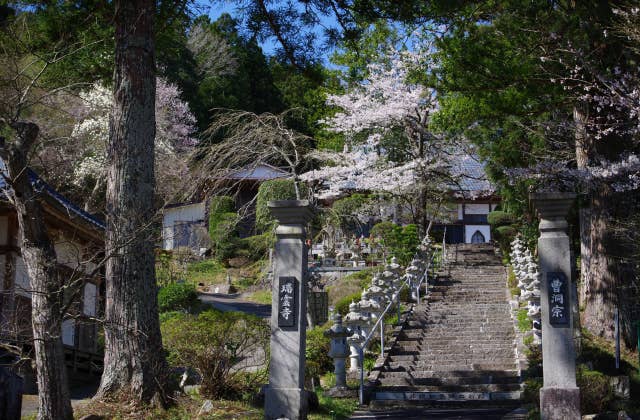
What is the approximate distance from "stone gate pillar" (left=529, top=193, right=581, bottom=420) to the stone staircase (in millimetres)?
3103

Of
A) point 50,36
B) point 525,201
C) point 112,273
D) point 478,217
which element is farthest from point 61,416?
point 478,217

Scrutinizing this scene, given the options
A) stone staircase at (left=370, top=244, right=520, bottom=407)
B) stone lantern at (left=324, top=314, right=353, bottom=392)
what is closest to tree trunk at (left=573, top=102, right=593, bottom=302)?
stone staircase at (left=370, top=244, right=520, bottom=407)

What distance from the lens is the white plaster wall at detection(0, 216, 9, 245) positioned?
44.4 ft

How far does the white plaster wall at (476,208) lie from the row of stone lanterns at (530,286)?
13710mm

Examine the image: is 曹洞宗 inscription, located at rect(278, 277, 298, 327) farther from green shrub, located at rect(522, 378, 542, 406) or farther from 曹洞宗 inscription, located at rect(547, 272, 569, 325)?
green shrub, located at rect(522, 378, 542, 406)

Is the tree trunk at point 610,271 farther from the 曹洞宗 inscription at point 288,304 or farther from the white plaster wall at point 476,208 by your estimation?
the white plaster wall at point 476,208

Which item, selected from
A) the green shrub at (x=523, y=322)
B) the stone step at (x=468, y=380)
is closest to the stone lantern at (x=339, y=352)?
the stone step at (x=468, y=380)

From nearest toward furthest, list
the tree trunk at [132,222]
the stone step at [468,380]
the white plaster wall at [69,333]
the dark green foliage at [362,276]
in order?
the tree trunk at [132,222] < the stone step at [468,380] < the white plaster wall at [69,333] < the dark green foliage at [362,276]

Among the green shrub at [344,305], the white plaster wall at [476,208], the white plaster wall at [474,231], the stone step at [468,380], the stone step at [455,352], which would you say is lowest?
the stone step at [468,380]

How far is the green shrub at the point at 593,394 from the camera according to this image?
982cm

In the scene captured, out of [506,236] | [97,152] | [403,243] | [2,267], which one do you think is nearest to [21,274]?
[2,267]

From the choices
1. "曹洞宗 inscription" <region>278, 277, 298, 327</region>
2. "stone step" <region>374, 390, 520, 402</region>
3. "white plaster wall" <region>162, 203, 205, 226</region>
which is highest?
"white plaster wall" <region>162, 203, 205, 226</region>

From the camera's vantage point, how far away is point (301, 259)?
9.73m

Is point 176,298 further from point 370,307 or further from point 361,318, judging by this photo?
point 361,318
